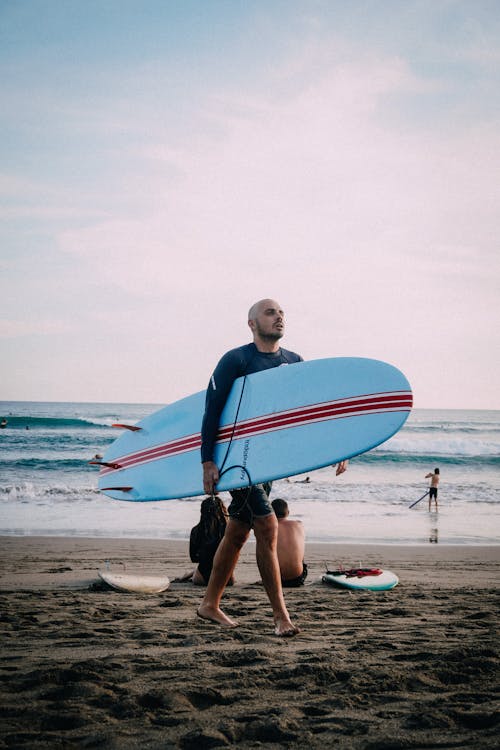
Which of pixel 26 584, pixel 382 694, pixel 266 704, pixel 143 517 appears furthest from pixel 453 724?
pixel 143 517

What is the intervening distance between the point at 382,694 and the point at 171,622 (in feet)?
4.96

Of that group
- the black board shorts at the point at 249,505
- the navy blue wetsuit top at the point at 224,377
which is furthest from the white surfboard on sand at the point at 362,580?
the navy blue wetsuit top at the point at 224,377

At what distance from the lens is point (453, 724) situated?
1.83 meters

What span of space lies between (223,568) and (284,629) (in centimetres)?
46

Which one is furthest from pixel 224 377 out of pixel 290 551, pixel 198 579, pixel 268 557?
pixel 198 579

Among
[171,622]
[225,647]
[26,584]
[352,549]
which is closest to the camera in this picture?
[225,647]

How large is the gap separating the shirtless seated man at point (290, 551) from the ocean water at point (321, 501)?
380cm

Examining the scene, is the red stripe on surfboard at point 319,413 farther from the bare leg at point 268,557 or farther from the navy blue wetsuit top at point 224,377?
the bare leg at point 268,557

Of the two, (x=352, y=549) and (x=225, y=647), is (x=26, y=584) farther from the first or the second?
(x=352, y=549)

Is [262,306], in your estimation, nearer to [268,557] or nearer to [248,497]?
[248,497]

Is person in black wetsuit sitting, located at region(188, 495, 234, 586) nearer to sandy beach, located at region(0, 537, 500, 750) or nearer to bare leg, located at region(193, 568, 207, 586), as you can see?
bare leg, located at region(193, 568, 207, 586)

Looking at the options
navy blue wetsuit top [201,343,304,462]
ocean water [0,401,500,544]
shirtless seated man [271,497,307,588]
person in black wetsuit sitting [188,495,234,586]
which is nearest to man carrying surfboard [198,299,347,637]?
navy blue wetsuit top [201,343,304,462]

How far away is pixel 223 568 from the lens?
3.24 metres

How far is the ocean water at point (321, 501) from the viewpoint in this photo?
898cm
